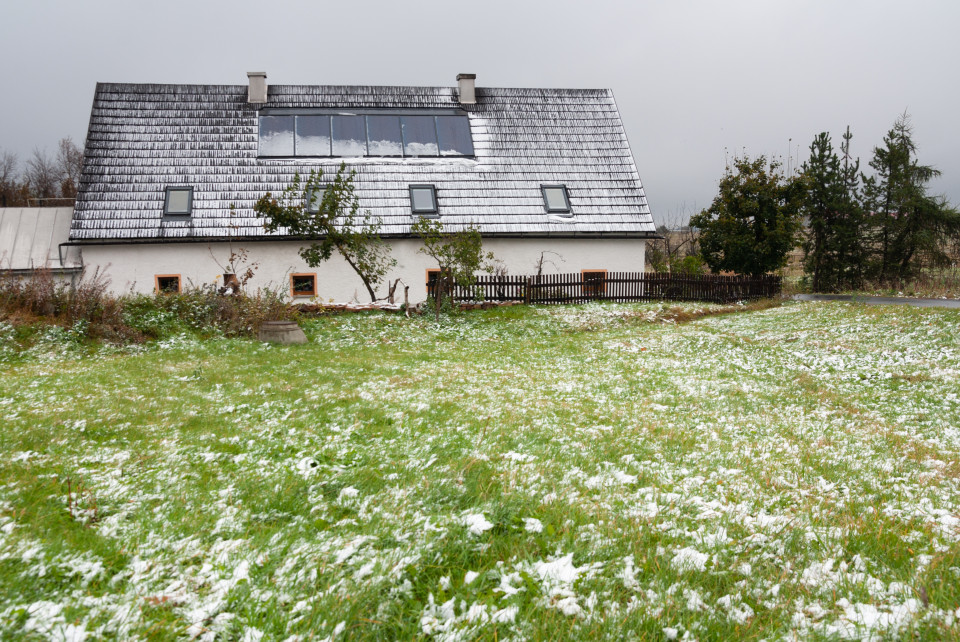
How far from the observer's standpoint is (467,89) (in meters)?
26.5

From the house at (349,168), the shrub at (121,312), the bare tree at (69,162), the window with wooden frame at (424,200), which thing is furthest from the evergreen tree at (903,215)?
the bare tree at (69,162)

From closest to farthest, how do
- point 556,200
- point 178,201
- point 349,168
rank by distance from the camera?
point 178,201 < point 349,168 < point 556,200

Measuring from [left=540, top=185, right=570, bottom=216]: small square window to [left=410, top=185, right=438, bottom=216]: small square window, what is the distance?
4.37 meters

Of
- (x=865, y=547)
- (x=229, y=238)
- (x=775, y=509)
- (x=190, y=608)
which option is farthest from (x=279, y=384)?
(x=229, y=238)

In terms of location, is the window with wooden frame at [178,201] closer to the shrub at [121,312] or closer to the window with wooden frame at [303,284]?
the window with wooden frame at [303,284]

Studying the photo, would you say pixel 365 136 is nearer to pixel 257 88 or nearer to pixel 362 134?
pixel 362 134

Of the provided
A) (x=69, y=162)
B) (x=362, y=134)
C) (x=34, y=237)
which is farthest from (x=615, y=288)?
(x=69, y=162)

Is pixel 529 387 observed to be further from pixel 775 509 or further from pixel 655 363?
pixel 775 509

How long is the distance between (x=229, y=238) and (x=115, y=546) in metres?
19.3

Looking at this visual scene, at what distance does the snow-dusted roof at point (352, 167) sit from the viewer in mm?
21656

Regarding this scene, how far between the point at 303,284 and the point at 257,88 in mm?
9212

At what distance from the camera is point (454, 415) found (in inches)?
284

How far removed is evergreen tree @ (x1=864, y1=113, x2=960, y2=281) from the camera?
31156 mm

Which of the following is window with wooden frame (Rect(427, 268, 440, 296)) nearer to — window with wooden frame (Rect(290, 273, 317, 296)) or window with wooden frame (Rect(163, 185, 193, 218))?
window with wooden frame (Rect(290, 273, 317, 296))
